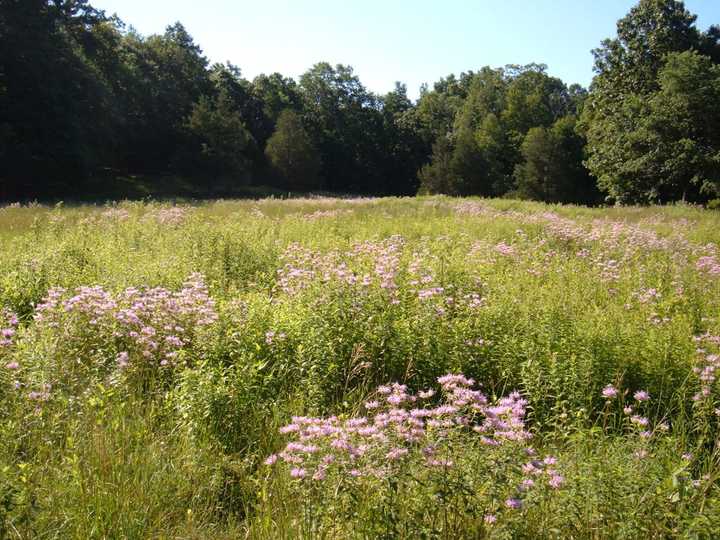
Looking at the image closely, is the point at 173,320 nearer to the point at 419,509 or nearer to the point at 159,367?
the point at 159,367

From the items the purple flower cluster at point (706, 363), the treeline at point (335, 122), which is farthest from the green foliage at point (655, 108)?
the purple flower cluster at point (706, 363)

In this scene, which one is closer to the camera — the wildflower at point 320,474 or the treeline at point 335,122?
the wildflower at point 320,474

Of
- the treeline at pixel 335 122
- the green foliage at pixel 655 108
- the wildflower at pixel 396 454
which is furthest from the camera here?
the treeline at pixel 335 122

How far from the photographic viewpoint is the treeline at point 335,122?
2930 cm

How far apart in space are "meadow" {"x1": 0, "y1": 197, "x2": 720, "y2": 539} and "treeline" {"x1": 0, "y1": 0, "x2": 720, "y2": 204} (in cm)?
2360

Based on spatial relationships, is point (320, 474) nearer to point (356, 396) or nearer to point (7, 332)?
point (356, 396)

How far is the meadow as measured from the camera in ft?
8.59

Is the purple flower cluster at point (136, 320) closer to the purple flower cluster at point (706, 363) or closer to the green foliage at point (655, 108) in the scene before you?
the purple flower cluster at point (706, 363)

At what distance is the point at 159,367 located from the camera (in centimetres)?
454

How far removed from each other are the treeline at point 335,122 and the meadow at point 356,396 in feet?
77.4

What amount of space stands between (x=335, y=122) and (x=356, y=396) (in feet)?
203

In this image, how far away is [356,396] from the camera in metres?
4.47

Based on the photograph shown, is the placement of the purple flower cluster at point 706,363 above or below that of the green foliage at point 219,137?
below

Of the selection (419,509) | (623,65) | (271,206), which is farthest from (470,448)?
(623,65)
